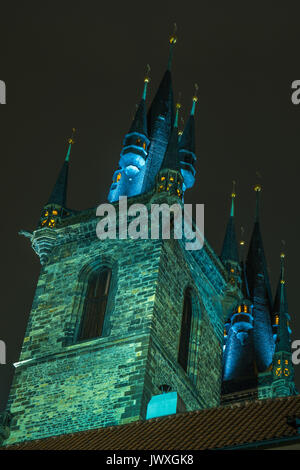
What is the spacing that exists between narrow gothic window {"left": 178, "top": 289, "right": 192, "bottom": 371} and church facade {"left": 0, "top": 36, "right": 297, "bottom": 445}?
66 mm

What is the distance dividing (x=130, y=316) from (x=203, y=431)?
9.39 metres

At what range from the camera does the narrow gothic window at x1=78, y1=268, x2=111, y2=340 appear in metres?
32.4

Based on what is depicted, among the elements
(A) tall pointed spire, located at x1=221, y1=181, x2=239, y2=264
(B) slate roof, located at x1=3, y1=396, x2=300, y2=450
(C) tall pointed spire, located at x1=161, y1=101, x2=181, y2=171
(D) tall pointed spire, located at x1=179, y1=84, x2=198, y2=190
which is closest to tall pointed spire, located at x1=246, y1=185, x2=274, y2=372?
(A) tall pointed spire, located at x1=221, y1=181, x2=239, y2=264

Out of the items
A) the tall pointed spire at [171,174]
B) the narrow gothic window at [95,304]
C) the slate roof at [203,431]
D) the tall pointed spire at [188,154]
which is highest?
the tall pointed spire at [188,154]

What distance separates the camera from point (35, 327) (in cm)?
3328

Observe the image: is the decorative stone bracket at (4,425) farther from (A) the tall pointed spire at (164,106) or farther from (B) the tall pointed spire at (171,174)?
(A) the tall pointed spire at (164,106)

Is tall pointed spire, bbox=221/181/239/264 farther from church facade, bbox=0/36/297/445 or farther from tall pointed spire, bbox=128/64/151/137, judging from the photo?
tall pointed spire, bbox=128/64/151/137

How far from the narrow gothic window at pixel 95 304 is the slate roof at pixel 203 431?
6909 mm

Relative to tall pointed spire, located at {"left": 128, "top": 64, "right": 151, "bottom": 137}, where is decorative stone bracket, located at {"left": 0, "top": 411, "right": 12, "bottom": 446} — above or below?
below

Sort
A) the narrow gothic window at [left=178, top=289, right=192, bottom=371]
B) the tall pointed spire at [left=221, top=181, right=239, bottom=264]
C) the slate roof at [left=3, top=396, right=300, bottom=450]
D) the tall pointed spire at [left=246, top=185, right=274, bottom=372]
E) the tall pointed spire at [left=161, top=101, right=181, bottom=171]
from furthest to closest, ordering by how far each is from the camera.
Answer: the tall pointed spire at [left=246, top=185, right=274, bottom=372], the tall pointed spire at [left=221, top=181, right=239, bottom=264], the tall pointed spire at [left=161, top=101, right=181, bottom=171], the narrow gothic window at [left=178, top=289, right=192, bottom=371], the slate roof at [left=3, top=396, right=300, bottom=450]

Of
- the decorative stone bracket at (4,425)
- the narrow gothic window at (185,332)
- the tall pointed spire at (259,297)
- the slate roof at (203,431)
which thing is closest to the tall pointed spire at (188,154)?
the narrow gothic window at (185,332)

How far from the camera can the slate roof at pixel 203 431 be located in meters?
21.0

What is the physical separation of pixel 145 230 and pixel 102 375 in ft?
17.3

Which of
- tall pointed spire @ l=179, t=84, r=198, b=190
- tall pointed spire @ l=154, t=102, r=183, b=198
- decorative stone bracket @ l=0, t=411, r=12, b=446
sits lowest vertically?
decorative stone bracket @ l=0, t=411, r=12, b=446
